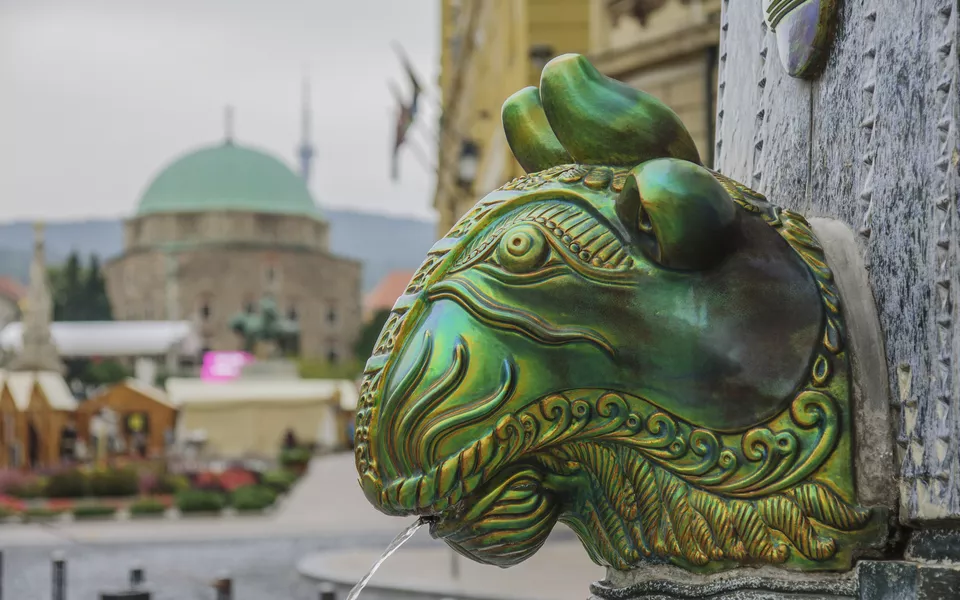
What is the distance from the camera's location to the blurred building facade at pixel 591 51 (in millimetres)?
12961

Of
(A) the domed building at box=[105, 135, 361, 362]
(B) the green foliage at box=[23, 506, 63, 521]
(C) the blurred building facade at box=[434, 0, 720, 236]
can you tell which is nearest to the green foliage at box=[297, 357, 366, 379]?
(A) the domed building at box=[105, 135, 361, 362]

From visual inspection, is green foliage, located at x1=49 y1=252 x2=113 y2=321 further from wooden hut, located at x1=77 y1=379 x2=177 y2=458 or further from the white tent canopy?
wooden hut, located at x1=77 y1=379 x2=177 y2=458

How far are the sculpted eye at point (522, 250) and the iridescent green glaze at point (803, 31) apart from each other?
0.43 m

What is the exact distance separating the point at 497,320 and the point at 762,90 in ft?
2.11

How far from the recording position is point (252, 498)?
24.0 m

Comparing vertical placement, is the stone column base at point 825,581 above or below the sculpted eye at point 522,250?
below

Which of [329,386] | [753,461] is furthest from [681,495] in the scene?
[329,386]

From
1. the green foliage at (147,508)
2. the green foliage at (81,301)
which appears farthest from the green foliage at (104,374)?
the green foliage at (147,508)

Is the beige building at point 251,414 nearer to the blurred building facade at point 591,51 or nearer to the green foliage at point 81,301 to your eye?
the blurred building facade at point 591,51

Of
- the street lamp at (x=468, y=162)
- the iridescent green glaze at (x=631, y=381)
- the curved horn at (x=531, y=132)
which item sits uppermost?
the street lamp at (x=468, y=162)

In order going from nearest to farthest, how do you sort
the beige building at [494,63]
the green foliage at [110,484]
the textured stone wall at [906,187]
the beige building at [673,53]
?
the textured stone wall at [906,187] < the beige building at [673,53] < the beige building at [494,63] < the green foliage at [110,484]

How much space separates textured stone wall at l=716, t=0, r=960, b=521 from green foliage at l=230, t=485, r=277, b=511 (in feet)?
74.6

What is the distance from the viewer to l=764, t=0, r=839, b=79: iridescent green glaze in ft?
5.21

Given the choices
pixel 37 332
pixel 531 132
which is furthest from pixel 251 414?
pixel 531 132
